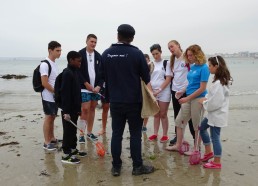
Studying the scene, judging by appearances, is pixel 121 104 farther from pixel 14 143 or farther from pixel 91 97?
pixel 14 143

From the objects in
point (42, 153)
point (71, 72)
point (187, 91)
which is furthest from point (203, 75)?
point (42, 153)

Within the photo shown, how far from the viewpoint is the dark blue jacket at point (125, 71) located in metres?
4.02

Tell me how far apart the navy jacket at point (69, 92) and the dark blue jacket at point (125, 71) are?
803 mm

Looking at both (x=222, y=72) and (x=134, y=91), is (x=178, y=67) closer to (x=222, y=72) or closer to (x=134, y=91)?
(x=222, y=72)

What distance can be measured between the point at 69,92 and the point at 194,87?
215 centimetres

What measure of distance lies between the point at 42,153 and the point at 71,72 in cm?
183

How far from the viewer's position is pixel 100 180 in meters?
4.16

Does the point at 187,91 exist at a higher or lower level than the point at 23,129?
higher

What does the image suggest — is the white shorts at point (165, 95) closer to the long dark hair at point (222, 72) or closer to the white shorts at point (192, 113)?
the white shorts at point (192, 113)

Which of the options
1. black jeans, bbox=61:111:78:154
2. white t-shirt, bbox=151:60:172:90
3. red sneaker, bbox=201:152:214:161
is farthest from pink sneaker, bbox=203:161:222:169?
black jeans, bbox=61:111:78:154

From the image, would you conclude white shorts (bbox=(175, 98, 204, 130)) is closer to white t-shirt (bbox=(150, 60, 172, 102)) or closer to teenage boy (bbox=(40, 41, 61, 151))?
white t-shirt (bbox=(150, 60, 172, 102))

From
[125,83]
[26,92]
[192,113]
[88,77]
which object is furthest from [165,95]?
[26,92]

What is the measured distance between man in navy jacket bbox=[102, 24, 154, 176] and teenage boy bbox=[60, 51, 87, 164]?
0.73 metres

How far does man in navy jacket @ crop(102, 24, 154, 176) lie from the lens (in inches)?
159
